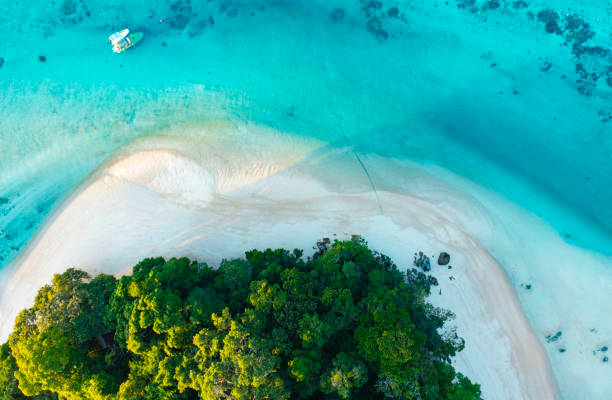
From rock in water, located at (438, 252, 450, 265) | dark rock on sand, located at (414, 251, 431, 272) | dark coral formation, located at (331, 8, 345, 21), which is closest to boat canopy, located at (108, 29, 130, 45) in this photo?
dark coral formation, located at (331, 8, 345, 21)

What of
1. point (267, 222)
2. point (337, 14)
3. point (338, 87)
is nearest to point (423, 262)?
point (267, 222)

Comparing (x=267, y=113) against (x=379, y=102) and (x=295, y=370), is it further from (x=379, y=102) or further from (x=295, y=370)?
(x=295, y=370)

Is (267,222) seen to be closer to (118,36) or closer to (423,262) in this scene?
(423,262)

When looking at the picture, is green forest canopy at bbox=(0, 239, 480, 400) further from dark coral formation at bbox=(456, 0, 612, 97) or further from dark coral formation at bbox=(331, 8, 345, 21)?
dark coral formation at bbox=(456, 0, 612, 97)

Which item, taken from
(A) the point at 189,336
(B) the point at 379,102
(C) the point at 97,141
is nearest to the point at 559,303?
(B) the point at 379,102

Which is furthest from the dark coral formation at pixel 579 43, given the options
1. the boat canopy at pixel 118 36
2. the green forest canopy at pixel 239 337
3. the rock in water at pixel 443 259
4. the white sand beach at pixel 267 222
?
the boat canopy at pixel 118 36

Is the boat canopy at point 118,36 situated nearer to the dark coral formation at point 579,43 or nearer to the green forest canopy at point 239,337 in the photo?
the green forest canopy at point 239,337

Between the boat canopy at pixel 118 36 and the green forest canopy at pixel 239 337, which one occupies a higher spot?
the boat canopy at pixel 118 36
